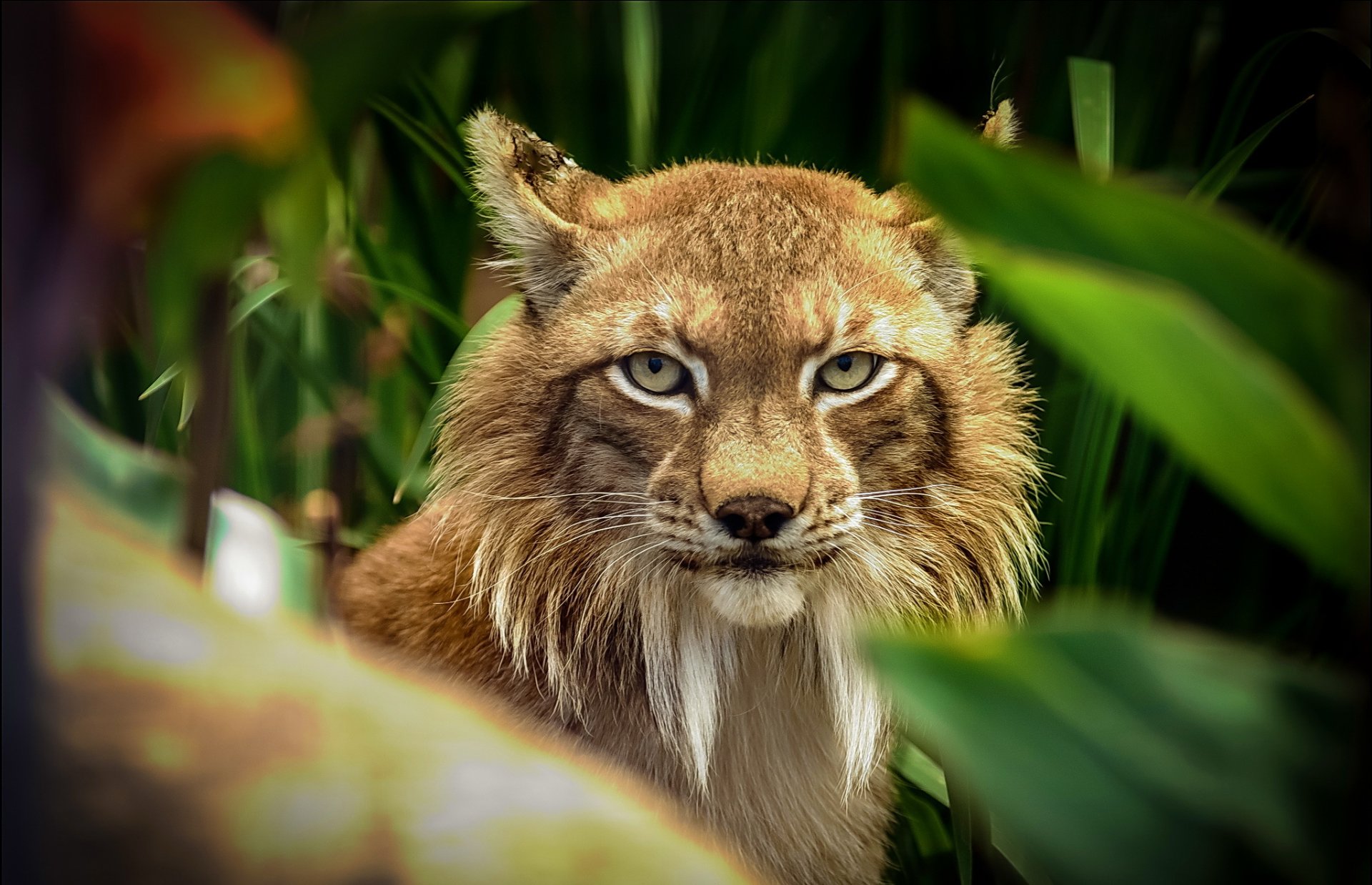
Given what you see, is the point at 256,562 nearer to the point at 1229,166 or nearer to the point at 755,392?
the point at 755,392

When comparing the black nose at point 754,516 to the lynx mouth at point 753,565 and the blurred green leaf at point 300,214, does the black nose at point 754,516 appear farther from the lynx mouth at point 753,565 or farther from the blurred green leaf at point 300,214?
the blurred green leaf at point 300,214

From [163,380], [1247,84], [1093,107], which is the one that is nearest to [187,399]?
[163,380]

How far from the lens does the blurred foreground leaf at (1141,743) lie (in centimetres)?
62

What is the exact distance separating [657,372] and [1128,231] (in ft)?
1.63

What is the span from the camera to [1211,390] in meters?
0.65

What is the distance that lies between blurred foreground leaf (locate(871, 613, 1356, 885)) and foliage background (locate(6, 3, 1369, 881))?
0.63 ft

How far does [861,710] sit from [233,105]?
0.79 m

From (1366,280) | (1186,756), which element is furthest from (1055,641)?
(1366,280)

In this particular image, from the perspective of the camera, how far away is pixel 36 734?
0.86 m

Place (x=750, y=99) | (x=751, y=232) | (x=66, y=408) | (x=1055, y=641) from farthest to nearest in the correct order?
(x=750, y=99) < (x=751, y=232) < (x=66, y=408) < (x=1055, y=641)

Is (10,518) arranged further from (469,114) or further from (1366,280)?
(1366,280)

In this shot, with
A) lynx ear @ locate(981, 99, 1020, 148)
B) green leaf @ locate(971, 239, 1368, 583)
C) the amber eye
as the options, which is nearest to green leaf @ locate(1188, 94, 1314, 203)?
lynx ear @ locate(981, 99, 1020, 148)

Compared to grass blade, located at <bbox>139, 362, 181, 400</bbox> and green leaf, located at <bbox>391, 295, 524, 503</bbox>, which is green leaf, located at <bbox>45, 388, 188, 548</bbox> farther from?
green leaf, located at <bbox>391, 295, 524, 503</bbox>

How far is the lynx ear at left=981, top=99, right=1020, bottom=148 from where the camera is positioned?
1040 millimetres
